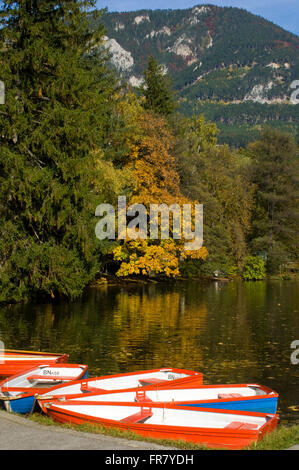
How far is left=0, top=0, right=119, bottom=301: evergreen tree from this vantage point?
Answer: 25172mm

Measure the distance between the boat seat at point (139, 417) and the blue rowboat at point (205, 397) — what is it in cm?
62

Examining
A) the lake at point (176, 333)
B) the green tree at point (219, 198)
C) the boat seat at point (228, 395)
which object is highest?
the green tree at point (219, 198)

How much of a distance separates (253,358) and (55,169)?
1396 centimetres

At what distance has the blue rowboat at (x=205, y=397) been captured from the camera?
31.7 ft

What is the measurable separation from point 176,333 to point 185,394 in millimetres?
10341

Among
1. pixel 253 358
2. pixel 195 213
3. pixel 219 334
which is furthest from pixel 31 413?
pixel 195 213

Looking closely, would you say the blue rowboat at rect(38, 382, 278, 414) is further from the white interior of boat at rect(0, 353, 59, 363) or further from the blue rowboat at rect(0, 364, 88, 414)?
the white interior of boat at rect(0, 353, 59, 363)

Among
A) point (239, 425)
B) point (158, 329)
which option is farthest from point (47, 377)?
point (158, 329)

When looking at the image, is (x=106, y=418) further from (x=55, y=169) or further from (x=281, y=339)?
(x=55, y=169)

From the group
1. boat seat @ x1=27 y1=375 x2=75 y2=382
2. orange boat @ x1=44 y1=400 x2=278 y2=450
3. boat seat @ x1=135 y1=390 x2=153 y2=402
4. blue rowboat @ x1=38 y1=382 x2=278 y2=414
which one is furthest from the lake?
boat seat @ x1=135 y1=390 x2=153 y2=402

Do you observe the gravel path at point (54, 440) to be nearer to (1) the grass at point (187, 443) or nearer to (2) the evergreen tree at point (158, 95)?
(1) the grass at point (187, 443)

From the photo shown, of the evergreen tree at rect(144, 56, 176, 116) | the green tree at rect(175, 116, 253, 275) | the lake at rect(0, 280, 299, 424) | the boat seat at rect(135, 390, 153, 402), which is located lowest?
the lake at rect(0, 280, 299, 424)

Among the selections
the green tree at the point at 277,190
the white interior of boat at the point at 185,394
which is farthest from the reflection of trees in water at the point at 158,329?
the green tree at the point at 277,190

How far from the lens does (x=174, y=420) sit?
907cm
